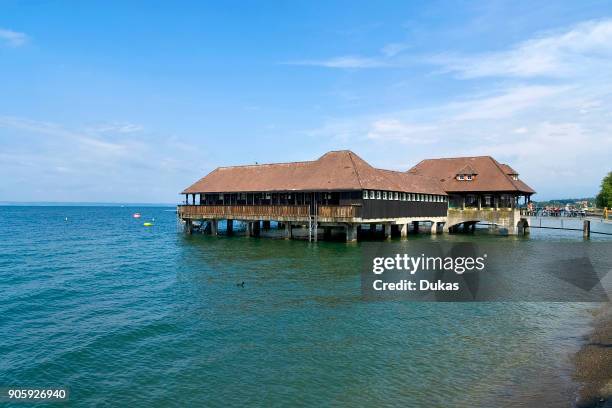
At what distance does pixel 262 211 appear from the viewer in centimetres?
4238

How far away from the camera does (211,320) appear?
16109 millimetres

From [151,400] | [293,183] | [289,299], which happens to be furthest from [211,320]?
[293,183]

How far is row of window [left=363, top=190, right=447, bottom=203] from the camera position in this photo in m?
37.8

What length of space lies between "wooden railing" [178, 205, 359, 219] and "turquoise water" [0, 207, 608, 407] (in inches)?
546

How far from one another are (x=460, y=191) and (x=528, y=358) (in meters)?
41.0

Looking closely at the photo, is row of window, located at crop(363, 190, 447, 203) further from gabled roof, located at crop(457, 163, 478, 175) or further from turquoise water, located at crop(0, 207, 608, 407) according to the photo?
turquoise water, located at crop(0, 207, 608, 407)

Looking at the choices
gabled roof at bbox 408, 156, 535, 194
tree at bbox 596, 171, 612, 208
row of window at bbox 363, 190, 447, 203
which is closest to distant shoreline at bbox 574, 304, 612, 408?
row of window at bbox 363, 190, 447, 203

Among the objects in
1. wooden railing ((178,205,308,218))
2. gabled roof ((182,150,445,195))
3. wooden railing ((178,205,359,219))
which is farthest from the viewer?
wooden railing ((178,205,308,218))

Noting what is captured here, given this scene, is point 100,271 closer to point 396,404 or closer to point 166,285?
point 166,285

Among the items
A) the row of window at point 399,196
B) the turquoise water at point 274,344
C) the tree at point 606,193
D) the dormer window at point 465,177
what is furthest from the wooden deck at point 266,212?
the tree at point 606,193

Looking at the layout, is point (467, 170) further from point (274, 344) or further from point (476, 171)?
point (274, 344)

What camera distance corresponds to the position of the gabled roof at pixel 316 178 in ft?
127

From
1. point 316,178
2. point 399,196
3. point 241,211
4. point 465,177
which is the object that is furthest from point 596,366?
point 465,177

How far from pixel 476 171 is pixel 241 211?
27964mm
